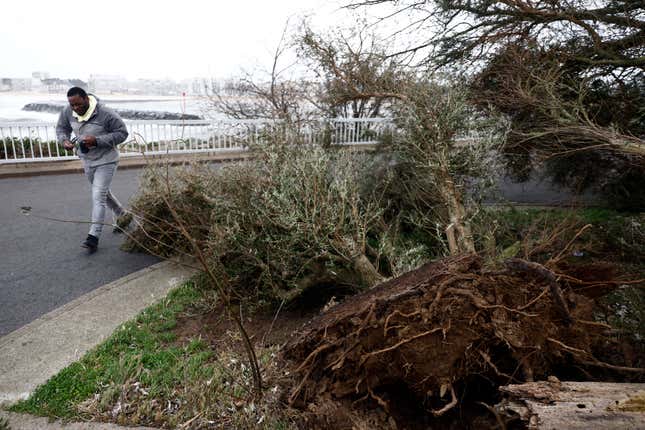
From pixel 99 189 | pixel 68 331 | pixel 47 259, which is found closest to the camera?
pixel 68 331

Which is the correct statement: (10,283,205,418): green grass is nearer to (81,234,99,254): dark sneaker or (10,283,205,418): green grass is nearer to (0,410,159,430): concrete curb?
(0,410,159,430): concrete curb

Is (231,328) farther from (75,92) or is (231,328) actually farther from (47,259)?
(75,92)

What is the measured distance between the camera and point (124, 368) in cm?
326

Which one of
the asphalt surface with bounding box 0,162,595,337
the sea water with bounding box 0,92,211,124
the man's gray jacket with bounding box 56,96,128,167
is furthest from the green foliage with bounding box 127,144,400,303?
the sea water with bounding box 0,92,211,124

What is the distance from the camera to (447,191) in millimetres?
4926

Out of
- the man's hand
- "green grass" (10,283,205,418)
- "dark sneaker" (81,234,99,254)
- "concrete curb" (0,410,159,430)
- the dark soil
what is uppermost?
the man's hand

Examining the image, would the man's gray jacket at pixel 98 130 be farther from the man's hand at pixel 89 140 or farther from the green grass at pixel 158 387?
the green grass at pixel 158 387

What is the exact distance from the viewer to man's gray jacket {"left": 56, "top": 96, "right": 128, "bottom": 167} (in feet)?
19.6

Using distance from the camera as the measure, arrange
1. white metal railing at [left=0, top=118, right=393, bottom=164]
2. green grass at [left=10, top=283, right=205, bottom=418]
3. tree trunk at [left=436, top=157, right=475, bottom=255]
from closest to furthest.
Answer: green grass at [left=10, top=283, right=205, bottom=418] < tree trunk at [left=436, top=157, right=475, bottom=255] < white metal railing at [left=0, top=118, right=393, bottom=164]

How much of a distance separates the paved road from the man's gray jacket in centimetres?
119

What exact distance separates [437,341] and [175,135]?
1148 centimetres

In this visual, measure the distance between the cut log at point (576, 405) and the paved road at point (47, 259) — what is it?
4042 mm

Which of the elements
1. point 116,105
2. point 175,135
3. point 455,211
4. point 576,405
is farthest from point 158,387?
point 116,105

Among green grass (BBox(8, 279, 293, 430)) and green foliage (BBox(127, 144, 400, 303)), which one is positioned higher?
green foliage (BBox(127, 144, 400, 303))
